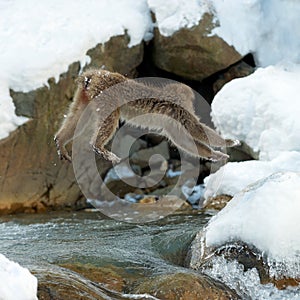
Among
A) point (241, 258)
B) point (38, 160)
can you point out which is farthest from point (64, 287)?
point (38, 160)

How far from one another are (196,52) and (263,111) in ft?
4.80

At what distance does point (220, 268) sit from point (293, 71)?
5.30 meters

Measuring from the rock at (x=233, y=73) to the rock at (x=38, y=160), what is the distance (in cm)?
215

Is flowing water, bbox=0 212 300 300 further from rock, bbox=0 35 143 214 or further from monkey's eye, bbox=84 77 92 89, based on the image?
monkey's eye, bbox=84 77 92 89

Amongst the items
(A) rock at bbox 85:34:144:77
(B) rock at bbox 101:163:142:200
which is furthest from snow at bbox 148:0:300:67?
(B) rock at bbox 101:163:142:200

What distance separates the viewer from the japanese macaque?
6.05 meters

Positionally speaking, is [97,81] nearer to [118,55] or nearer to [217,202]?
[217,202]

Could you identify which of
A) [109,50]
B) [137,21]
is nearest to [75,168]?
[109,50]

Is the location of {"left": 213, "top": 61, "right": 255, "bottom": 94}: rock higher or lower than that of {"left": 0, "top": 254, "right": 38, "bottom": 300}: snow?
higher

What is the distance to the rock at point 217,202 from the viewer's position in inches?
278

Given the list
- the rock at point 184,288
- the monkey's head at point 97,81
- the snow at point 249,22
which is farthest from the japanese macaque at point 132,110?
the snow at point 249,22

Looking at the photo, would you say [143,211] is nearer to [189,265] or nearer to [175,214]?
[175,214]

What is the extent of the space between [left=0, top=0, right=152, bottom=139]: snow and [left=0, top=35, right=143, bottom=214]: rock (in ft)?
0.39

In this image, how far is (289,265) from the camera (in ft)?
13.2
